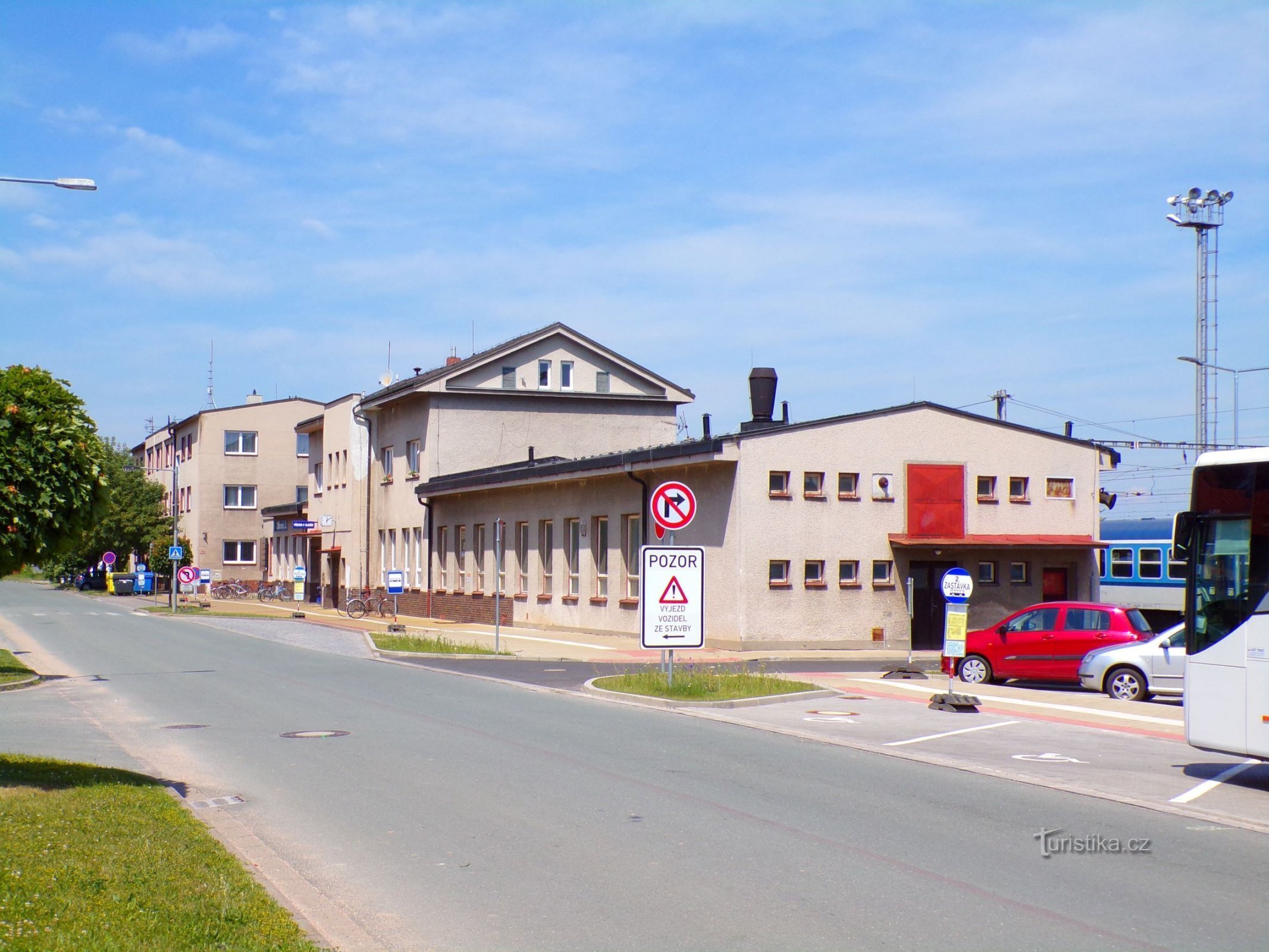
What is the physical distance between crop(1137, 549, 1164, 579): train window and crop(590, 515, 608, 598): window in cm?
1469

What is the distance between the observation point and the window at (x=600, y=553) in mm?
36688

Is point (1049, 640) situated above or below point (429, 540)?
below

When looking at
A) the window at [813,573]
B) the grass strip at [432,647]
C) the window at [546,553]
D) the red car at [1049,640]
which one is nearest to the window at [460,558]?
the window at [546,553]

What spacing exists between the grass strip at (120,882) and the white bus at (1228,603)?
8.32 metres

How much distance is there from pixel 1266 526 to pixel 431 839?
25.0 feet

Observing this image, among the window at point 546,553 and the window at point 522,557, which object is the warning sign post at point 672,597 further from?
the window at point 522,557

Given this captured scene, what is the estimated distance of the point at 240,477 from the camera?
81.9m

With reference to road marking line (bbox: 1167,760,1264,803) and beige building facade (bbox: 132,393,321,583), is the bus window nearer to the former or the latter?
road marking line (bbox: 1167,760,1264,803)

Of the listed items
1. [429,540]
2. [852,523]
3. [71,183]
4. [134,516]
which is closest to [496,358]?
[429,540]

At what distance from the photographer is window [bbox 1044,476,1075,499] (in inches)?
1372

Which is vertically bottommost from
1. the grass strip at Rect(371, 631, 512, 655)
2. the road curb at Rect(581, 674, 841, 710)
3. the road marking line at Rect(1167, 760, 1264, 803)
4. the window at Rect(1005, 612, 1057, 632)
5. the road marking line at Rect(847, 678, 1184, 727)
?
the grass strip at Rect(371, 631, 512, 655)

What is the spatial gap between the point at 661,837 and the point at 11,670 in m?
17.4

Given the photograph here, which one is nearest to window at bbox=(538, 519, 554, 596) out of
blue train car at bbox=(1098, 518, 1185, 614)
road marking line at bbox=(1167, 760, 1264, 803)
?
blue train car at bbox=(1098, 518, 1185, 614)

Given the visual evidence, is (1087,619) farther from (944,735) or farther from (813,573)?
(813,573)
